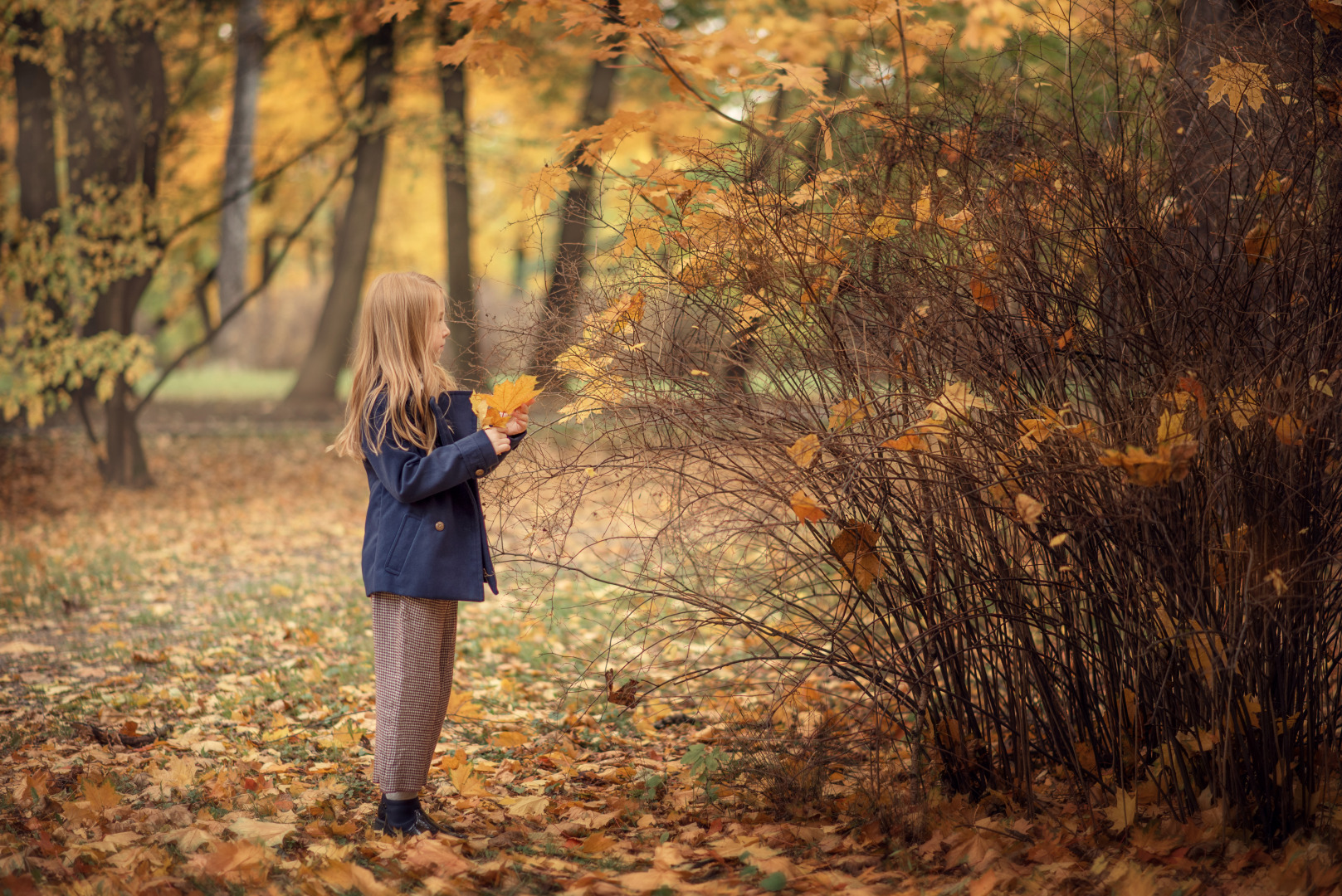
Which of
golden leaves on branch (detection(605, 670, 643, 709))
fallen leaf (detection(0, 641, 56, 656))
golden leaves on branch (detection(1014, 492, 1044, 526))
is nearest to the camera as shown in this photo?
golden leaves on branch (detection(1014, 492, 1044, 526))

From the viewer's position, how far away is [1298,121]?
2.81 metres

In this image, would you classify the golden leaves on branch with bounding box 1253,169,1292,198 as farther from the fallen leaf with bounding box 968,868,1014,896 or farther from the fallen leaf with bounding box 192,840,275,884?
the fallen leaf with bounding box 192,840,275,884

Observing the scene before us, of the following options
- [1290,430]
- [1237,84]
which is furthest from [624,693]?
[1237,84]

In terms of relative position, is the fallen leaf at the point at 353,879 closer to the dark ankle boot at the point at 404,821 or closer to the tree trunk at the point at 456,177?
the dark ankle boot at the point at 404,821

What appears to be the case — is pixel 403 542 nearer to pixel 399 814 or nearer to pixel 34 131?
pixel 399 814

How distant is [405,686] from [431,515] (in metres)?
0.52

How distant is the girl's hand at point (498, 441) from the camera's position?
314 cm

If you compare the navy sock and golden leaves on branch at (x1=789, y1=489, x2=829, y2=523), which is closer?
golden leaves on branch at (x1=789, y1=489, x2=829, y2=523)

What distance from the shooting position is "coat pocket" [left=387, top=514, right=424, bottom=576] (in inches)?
126

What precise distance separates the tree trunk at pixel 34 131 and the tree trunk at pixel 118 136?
0.87 feet

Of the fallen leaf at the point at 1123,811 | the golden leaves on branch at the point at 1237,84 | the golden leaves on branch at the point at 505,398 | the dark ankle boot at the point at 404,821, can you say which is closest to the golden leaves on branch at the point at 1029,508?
the fallen leaf at the point at 1123,811

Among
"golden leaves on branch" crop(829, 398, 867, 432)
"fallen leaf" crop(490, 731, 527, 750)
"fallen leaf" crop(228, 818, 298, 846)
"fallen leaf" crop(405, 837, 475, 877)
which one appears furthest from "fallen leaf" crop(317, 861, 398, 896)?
"golden leaves on branch" crop(829, 398, 867, 432)

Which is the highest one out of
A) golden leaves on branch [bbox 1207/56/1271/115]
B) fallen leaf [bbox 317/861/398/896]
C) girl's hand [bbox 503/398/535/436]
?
golden leaves on branch [bbox 1207/56/1271/115]

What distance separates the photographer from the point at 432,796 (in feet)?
12.2
